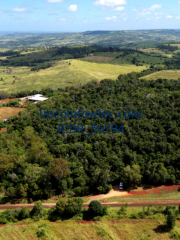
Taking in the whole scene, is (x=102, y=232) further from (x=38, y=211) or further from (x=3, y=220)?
(x=3, y=220)

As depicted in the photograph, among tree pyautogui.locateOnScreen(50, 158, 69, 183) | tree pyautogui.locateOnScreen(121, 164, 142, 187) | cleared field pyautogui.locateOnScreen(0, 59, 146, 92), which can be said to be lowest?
tree pyautogui.locateOnScreen(121, 164, 142, 187)


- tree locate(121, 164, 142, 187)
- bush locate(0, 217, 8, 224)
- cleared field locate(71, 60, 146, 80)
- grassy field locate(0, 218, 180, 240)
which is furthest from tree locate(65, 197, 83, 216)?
cleared field locate(71, 60, 146, 80)

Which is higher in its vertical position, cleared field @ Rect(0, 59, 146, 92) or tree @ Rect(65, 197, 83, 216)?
cleared field @ Rect(0, 59, 146, 92)

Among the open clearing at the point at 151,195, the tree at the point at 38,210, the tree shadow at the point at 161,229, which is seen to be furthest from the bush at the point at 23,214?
the tree shadow at the point at 161,229

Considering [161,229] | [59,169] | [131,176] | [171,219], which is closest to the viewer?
[171,219]

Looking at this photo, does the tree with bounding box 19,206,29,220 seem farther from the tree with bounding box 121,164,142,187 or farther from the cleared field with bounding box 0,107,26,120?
the cleared field with bounding box 0,107,26,120

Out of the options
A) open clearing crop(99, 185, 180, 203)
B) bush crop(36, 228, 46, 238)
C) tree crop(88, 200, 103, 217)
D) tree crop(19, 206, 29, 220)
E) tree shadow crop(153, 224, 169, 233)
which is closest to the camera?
bush crop(36, 228, 46, 238)

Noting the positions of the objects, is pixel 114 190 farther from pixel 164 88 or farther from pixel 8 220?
pixel 164 88

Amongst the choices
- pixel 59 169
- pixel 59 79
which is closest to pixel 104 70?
pixel 59 79

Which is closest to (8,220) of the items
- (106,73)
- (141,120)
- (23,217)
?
(23,217)
